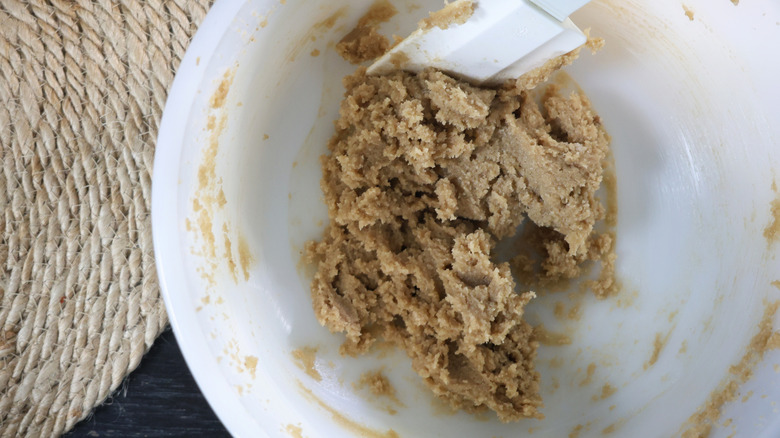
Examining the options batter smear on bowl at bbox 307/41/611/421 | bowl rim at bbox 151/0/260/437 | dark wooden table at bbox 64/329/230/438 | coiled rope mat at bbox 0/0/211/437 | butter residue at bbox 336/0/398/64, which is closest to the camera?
bowl rim at bbox 151/0/260/437

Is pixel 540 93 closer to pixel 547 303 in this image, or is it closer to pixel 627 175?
pixel 627 175

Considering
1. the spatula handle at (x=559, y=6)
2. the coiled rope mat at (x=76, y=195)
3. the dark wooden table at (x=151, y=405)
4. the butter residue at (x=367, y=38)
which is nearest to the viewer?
the spatula handle at (x=559, y=6)

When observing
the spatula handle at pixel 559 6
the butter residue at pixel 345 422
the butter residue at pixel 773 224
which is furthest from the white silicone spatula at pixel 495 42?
the butter residue at pixel 345 422


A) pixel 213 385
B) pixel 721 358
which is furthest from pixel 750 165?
pixel 213 385

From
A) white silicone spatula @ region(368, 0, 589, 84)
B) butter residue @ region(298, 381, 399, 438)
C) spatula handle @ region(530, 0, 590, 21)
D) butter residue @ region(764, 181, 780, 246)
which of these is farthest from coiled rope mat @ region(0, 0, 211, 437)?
butter residue @ region(764, 181, 780, 246)

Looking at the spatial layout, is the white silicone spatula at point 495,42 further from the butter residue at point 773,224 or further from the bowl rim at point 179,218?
the butter residue at point 773,224

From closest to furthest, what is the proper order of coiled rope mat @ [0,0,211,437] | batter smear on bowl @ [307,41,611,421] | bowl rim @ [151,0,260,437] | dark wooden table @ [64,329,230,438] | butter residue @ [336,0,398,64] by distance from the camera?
bowl rim @ [151,0,260,437] → batter smear on bowl @ [307,41,611,421] → butter residue @ [336,0,398,64] → coiled rope mat @ [0,0,211,437] → dark wooden table @ [64,329,230,438]

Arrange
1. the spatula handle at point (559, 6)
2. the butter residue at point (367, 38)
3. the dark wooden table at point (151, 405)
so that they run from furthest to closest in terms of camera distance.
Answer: the dark wooden table at point (151, 405) < the butter residue at point (367, 38) < the spatula handle at point (559, 6)

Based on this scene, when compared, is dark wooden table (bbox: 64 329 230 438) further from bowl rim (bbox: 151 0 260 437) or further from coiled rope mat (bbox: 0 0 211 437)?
bowl rim (bbox: 151 0 260 437)
